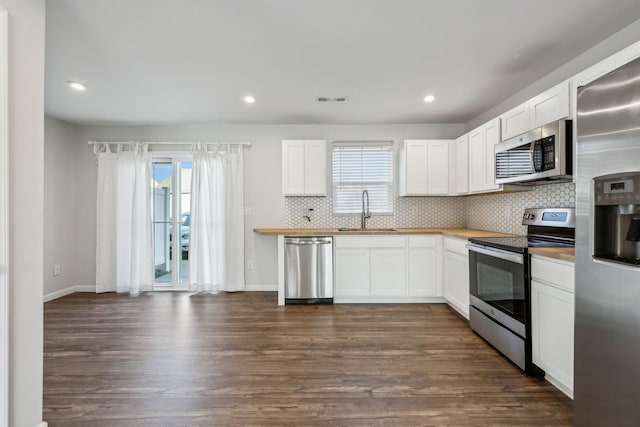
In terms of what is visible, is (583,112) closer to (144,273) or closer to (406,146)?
(406,146)

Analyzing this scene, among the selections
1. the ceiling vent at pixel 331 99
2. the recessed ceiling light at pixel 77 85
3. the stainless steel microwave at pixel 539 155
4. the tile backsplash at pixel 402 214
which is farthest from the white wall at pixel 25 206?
the stainless steel microwave at pixel 539 155

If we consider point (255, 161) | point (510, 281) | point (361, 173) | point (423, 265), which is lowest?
point (423, 265)

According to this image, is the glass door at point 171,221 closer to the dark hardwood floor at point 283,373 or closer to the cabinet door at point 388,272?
the dark hardwood floor at point 283,373

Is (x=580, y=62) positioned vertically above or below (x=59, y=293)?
above

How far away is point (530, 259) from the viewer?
2.16m

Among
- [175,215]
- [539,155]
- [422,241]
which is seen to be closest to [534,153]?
[539,155]

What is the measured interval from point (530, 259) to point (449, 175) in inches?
82.3

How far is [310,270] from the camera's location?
12.5 ft

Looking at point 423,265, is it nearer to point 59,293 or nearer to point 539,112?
point 539,112

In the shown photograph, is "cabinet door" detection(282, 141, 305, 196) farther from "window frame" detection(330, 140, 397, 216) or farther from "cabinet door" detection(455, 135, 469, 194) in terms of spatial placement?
"cabinet door" detection(455, 135, 469, 194)

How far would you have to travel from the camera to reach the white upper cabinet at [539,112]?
7.26ft

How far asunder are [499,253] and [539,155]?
820mm

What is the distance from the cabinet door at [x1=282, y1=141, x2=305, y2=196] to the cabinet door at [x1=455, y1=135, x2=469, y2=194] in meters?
2.06

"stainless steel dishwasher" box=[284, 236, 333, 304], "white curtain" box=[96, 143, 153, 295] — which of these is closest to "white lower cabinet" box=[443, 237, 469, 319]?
"stainless steel dishwasher" box=[284, 236, 333, 304]
